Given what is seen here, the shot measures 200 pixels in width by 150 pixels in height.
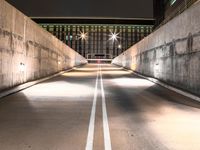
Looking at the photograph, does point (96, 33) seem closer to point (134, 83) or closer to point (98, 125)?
point (134, 83)

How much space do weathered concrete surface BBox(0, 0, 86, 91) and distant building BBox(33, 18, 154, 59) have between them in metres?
124

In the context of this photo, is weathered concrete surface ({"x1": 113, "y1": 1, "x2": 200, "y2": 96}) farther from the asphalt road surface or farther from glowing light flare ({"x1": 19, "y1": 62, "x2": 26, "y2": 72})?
glowing light flare ({"x1": 19, "y1": 62, "x2": 26, "y2": 72})

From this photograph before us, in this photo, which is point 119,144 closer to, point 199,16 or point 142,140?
point 142,140

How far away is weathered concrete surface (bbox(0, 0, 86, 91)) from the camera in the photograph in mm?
14839

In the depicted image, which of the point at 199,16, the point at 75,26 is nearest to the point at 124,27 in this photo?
the point at 75,26

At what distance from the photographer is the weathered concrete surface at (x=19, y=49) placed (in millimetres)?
14839

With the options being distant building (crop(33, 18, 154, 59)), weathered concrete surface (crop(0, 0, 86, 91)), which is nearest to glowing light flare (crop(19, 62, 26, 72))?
weathered concrete surface (crop(0, 0, 86, 91))

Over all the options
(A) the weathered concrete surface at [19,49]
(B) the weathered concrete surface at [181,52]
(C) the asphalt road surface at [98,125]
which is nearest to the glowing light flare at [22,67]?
(A) the weathered concrete surface at [19,49]

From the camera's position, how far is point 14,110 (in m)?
10.2

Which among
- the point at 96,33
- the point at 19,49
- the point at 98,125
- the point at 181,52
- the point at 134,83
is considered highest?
the point at 96,33

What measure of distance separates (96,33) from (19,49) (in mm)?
134976

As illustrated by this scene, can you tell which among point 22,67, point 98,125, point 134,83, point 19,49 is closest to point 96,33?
point 134,83

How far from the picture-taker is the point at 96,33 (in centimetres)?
15125

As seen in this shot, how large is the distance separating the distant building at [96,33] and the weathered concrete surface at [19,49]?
12396 centimetres
